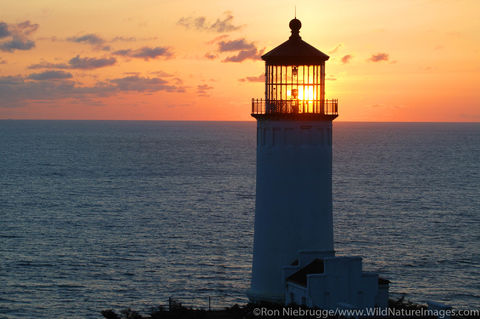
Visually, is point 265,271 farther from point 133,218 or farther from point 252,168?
point 252,168

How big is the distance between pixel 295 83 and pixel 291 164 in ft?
8.25

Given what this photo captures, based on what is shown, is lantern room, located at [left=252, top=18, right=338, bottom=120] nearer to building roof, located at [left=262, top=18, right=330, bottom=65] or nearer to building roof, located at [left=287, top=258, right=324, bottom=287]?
building roof, located at [left=262, top=18, right=330, bottom=65]

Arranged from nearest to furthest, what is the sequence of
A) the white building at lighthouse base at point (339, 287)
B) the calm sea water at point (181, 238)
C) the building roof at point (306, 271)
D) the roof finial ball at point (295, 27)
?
the white building at lighthouse base at point (339, 287) < the building roof at point (306, 271) < the roof finial ball at point (295, 27) < the calm sea water at point (181, 238)

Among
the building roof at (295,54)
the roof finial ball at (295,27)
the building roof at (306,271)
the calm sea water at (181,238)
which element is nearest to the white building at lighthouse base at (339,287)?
the building roof at (306,271)

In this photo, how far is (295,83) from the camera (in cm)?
2258

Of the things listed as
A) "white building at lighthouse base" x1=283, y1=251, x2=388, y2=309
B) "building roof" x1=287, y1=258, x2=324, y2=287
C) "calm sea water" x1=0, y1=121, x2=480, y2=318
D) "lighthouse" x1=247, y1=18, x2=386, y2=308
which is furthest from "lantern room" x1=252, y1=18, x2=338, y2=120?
"calm sea water" x1=0, y1=121, x2=480, y2=318

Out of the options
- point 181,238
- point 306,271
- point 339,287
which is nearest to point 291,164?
point 306,271

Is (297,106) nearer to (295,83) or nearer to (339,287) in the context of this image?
(295,83)

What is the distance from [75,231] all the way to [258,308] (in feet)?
130

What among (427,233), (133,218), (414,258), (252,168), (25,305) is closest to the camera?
(25,305)

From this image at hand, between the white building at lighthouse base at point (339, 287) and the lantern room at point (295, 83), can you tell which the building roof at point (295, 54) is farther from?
the white building at lighthouse base at point (339, 287)

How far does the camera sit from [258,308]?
20.2m

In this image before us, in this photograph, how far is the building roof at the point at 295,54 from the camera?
22.3 m

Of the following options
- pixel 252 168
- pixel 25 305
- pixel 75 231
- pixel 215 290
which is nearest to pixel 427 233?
pixel 215 290
